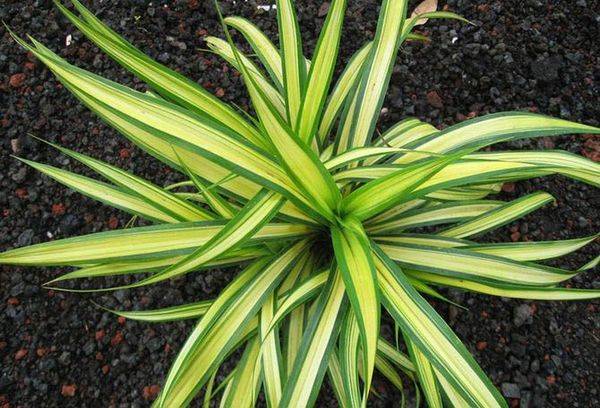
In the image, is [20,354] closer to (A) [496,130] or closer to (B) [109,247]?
(B) [109,247]

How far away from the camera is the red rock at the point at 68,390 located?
1.49 m

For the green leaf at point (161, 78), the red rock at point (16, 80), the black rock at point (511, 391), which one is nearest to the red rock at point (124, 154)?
the red rock at point (16, 80)

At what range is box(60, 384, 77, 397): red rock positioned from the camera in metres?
1.49

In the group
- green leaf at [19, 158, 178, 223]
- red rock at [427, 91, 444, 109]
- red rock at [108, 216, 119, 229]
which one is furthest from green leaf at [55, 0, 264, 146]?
red rock at [427, 91, 444, 109]

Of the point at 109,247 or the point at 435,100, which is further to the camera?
the point at 435,100

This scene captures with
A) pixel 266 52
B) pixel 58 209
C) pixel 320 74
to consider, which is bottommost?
pixel 58 209

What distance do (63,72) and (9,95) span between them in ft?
4.21

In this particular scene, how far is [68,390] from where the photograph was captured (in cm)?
149

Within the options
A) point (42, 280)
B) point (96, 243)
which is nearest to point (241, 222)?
point (96, 243)

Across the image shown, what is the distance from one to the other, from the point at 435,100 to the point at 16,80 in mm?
1463

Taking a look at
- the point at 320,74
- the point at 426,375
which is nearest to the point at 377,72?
the point at 320,74

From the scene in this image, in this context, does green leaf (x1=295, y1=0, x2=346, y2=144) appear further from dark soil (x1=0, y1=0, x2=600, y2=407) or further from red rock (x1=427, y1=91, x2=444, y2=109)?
red rock (x1=427, y1=91, x2=444, y2=109)

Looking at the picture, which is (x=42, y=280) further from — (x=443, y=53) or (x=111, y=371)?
(x=443, y=53)

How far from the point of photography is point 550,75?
5.84 feet
